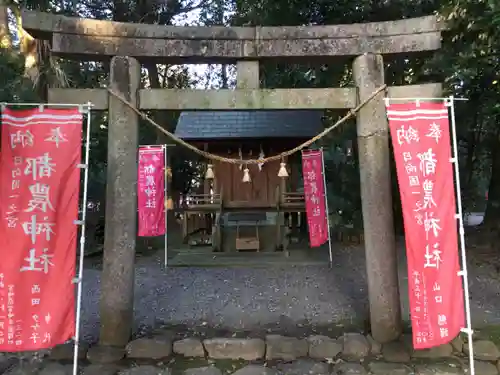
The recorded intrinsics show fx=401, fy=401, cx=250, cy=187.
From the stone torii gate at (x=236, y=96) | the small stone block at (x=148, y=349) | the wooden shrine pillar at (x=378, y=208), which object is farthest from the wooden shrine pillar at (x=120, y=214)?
the wooden shrine pillar at (x=378, y=208)

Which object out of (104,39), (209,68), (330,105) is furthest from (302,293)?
(209,68)

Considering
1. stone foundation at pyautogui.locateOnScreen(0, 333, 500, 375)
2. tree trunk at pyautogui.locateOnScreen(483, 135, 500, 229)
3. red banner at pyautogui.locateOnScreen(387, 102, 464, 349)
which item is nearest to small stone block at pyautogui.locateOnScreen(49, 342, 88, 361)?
stone foundation at pyautogui.locateOnScreen(0, 333, 500, 375)

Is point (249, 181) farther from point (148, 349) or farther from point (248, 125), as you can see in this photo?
point (148, 349)

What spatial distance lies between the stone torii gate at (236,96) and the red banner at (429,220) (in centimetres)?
57

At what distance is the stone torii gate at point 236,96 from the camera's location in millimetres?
4902

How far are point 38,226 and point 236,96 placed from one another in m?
2.68

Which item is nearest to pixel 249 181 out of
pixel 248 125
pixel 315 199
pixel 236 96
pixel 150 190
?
pixel 248 125

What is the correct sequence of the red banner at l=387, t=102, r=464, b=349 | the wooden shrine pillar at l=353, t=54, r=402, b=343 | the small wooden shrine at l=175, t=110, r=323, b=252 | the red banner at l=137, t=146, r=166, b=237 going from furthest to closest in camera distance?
the small wooden shrine at l=175, t=110, r=323, b=252, the red banner at l=137, t=146, r=166, b=237, the wooden shrine pillar at l=353, t=54, r=402, b=343, the red banner at l=387, t=102, r=464, b=349

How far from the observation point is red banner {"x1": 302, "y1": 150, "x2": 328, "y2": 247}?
9.45m

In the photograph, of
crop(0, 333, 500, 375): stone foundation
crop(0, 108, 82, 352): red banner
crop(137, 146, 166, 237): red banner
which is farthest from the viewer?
crop(137, 146, 166, 237): red banner

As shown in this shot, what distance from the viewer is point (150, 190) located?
984 cm

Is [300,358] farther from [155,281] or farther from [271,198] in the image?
[271,198]

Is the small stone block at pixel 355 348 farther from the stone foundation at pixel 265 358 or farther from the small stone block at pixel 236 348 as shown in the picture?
the small stone block at pixel 236 348

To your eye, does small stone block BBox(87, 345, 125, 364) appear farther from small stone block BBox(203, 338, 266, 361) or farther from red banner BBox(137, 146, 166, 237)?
red banner BBox(137, 146, 166, 237)
